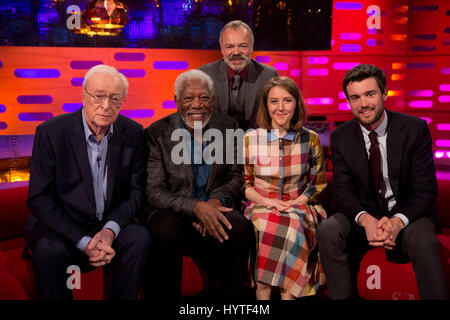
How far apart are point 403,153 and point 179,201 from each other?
127cm

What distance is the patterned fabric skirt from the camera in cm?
244

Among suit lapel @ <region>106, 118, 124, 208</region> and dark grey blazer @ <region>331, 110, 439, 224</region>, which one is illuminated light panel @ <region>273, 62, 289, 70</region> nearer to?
dark grey blazer @ <region>331, 110, 439, 224</region>

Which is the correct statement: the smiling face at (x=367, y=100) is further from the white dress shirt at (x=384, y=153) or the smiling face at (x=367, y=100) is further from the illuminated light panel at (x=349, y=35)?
the illuminated light panel at (x=349, y=35)

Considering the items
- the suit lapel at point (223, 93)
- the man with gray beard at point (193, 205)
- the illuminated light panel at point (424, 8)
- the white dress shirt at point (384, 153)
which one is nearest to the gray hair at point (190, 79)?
the man with gray beard at point (193, 205)

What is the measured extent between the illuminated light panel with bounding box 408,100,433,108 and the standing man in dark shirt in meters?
2.37

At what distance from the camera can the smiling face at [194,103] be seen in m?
2.65

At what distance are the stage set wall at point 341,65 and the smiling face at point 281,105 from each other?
5.59 feet

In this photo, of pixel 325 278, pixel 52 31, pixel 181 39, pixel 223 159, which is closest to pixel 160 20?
pixel 181 39

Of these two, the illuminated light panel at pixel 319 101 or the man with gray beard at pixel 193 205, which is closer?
the man with gray beard at pixel 193 205

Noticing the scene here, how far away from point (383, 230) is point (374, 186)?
0.29 m

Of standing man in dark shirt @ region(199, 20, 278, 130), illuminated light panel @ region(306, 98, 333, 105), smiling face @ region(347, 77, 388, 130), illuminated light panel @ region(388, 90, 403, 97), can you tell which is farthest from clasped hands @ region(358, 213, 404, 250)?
illuminated light panel @ region(388, 90, 403, 97)

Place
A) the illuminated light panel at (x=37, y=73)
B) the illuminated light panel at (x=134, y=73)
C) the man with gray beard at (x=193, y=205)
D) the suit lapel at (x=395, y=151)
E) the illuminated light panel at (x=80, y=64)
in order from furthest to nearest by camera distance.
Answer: the illuminated light panel at (x=134, y=73) → the illuminated light panel at (x=80, y=64) → the illuminated light panel at (x=37, y=73) → the suit lapel at (x=395, y=151) → the man with gray beard at (x=193, y=205)
